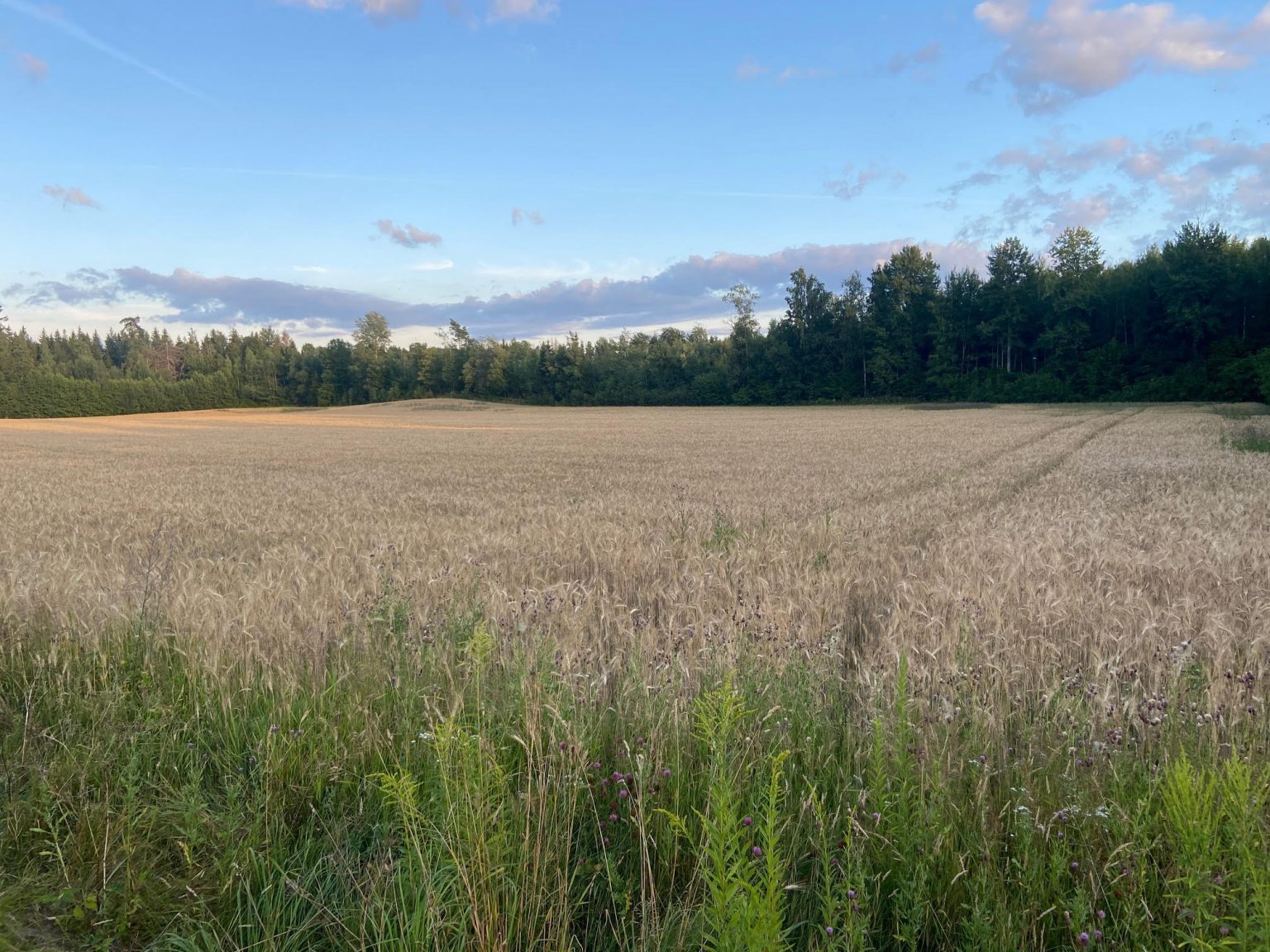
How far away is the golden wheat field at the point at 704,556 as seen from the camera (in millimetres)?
4688

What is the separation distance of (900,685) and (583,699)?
154 centimetres

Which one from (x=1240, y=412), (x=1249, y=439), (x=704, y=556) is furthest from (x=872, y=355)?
(x=704, y=556)

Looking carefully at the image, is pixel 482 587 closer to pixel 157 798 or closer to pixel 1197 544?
pixel 157 798

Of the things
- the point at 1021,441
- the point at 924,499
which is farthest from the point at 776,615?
the point at 1021,441

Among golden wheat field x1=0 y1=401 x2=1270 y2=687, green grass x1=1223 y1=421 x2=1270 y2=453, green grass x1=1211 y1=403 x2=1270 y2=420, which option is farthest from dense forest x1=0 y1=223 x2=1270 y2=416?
golden wheat field x1=0 y1=401 x2=1270 y2=687

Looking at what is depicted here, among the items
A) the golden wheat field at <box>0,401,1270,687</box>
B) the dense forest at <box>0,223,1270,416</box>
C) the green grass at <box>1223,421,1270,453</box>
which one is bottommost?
the golden wheat field at <box>0,401,1270,687</box>

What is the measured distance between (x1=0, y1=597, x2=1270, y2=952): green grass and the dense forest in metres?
59.4

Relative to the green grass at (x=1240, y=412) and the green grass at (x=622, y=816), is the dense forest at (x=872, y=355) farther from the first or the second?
the green grass at (x=622, y=816)

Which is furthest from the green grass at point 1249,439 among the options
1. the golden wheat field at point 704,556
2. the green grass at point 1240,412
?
the green grass at point 1240,412

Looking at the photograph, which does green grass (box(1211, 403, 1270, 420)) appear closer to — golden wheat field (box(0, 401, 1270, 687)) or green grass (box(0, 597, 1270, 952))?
golden wheat field (box(0, 401, 1270, 687))

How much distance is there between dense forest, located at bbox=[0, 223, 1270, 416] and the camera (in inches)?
2689

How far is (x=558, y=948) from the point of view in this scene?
2.07 m

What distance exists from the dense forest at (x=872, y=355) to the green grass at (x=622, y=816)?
59446 millimetres

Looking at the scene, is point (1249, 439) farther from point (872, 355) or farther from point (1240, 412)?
point (872, 355)
